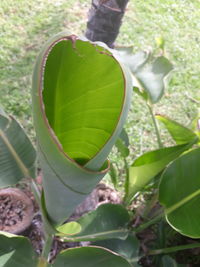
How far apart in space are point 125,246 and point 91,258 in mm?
277

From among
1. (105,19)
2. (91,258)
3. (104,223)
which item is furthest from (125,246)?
(105,19)

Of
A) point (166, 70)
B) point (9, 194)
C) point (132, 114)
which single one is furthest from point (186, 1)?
point (9, 194)

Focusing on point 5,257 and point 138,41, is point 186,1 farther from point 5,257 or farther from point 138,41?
point 5,257

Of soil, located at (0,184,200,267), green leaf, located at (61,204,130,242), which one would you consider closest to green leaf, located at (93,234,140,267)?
green leaf, located at (61,204,130,242)

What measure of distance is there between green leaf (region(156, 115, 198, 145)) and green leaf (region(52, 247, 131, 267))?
399 mm

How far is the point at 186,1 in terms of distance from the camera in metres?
3.26

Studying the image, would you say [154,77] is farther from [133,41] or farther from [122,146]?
[133,41]

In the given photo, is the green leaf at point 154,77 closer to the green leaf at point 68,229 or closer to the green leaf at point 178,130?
the green leaf at point 178,130

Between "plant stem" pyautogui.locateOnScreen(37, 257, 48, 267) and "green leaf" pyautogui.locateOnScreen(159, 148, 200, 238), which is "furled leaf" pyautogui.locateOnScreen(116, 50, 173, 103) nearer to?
"green leaf" pyautogui.locateOnScreen(159, 148, 200, 238)

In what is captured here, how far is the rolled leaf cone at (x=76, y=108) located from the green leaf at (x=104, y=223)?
315 mm

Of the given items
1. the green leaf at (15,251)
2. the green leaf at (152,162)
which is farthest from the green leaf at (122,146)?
the green leaf at (15,251)

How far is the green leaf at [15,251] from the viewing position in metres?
0.82

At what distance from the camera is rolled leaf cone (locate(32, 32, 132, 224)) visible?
19.7 inches

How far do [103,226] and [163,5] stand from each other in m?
2.61
